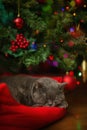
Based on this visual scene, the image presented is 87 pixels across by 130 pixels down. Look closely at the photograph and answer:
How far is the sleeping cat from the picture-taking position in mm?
1656

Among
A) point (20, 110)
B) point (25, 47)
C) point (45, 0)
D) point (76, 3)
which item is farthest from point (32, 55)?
point (20, 110)

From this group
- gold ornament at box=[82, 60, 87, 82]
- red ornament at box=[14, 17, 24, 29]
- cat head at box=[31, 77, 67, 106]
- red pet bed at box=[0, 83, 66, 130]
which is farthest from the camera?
gold ornament at box=[82, 60, 87, 82]

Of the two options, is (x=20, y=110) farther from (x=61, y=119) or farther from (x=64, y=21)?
(x=64, y=21)

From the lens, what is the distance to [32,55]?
6.72 ft

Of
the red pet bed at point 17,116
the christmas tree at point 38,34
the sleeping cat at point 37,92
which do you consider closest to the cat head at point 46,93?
the sleeping cat at point 37,92

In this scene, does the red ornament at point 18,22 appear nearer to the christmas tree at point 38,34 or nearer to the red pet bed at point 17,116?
the christmas tree at point 38,34

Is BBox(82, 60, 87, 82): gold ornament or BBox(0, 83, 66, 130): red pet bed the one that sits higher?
BBox(0, 83, 66, 130): red pet bed

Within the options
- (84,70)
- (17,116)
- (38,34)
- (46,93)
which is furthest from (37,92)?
(84,70)

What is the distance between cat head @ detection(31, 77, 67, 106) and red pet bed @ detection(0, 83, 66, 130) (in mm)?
132

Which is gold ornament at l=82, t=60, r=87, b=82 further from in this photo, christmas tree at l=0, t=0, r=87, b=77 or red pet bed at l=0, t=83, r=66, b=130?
red pet bed at l=0, t=83, r=66, b=130

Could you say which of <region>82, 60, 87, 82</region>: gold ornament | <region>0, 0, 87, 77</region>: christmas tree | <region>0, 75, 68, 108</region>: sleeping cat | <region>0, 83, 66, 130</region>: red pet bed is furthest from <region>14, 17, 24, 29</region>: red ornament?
<region>82, 60, 87, 82</region>: gold ornament

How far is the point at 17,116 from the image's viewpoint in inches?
54.9

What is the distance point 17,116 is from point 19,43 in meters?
0.68

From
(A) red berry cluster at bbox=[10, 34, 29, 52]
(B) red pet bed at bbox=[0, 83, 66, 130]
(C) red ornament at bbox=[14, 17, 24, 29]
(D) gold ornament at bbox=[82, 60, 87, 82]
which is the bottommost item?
(D) gold ornament at bbox=[82, 60, 87, 82]
